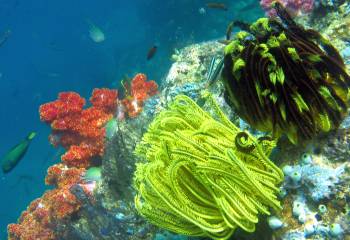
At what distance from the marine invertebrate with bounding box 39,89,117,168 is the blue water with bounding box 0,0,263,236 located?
484 cm

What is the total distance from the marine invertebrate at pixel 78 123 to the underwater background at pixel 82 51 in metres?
1.78

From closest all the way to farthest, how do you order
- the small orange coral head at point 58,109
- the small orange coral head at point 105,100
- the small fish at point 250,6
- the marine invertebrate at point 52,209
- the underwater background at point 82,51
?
the marine invertebrate at point 52,209, the small orange coral head at point 58,109, the small orange coral head at point 105,100, the underwater background at point 82,51, the small fish at point 250,6

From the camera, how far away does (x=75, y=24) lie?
51.8m

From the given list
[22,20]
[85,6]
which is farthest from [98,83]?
[22,20]

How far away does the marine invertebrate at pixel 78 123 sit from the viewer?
28.4 ft

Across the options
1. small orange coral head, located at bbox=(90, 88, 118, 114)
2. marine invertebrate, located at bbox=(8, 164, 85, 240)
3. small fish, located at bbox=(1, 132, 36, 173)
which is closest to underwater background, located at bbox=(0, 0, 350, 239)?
small orange coral head, located at bbox=(90, 88, 118, 114)

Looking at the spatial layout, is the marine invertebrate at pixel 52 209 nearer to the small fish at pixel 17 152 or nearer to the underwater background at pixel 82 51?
the small fish at pixel 17 152

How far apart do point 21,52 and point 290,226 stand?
6511cm

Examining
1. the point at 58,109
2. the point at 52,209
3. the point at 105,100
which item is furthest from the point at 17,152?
the point at 105,100

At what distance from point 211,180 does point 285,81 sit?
831 millimetres

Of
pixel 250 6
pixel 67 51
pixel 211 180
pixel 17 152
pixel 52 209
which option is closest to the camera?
pixel 211 180

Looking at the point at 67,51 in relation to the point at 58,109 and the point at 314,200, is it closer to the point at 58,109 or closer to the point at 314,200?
the point at 58,109

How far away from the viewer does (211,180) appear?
7.68ft

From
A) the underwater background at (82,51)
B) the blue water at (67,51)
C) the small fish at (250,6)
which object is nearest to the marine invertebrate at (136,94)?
the underwater background at (82,51)
